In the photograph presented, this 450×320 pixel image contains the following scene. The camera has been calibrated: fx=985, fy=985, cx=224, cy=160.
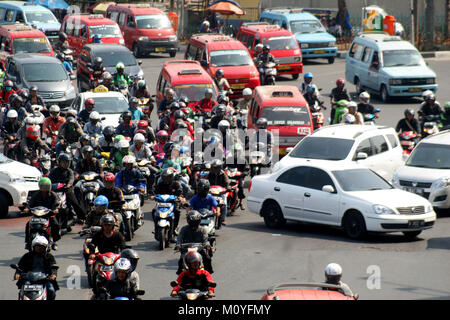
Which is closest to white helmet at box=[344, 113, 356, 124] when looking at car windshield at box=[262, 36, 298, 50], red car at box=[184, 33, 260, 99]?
red car at box=[184, 33, 260, 99]

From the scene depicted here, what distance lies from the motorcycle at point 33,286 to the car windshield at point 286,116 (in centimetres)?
1264

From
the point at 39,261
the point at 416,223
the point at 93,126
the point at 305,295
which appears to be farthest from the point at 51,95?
the point at 305,295

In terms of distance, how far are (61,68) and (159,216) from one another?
15202 millimetres

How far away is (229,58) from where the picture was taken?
3338 centimetres

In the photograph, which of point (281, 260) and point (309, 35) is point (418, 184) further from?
point (309, 35)

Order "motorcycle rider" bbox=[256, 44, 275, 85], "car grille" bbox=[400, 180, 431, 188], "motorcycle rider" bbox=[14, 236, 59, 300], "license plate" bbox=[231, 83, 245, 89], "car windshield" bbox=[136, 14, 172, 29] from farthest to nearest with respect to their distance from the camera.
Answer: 1. "car windshield" bbox=[136, 14, 172, 29]
2. "motorcycle rider" bbox=[256, 44, 275, 85]
3. "license plate" bbox=[231, 83, 245, 89]
4. "car grille" bbox=[400, 180, 431, 188]
5. "motorcycle rider" bbox=[14, 236, 59, 300]

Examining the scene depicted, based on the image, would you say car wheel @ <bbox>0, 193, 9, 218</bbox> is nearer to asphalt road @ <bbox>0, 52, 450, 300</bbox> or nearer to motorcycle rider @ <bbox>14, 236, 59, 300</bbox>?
asphalt road @ <bbox>0, 52, 450, 300</bbox>

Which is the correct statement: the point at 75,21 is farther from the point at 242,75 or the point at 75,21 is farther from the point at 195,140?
the point at 195,140

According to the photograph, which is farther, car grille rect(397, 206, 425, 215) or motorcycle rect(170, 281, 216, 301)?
car grille rect(397, 206, 425, 215)

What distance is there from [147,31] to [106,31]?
2.65 meters

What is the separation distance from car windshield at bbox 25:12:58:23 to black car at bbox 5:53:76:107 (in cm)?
1401

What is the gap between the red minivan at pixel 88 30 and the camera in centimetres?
3997

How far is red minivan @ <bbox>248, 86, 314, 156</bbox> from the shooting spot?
24.0 m
